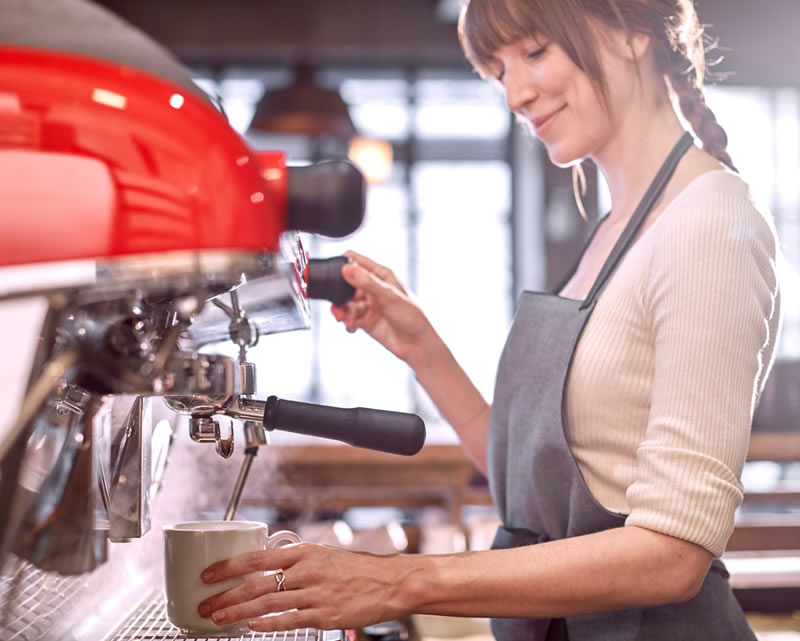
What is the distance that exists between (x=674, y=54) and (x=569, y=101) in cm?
14

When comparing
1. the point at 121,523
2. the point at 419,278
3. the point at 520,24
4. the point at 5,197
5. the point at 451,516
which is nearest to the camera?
the point at 5,197

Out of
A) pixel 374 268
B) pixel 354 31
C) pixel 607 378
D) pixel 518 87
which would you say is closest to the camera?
pixel 607 378

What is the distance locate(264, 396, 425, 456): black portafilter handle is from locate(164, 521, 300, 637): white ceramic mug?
0.34 feet

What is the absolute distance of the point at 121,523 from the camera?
62 centimetres

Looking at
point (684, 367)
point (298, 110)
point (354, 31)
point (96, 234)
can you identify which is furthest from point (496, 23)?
point (354, 31)

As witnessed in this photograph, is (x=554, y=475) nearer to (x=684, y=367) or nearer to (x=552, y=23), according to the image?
(x=684, y=367)

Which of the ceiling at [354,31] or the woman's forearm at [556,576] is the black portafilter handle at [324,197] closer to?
the woman's forearm at [556,576]

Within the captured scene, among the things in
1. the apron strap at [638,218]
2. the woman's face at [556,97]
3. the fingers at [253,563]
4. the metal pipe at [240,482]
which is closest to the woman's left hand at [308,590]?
the fingers at [253,563]

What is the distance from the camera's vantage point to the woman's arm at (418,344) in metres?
1.00

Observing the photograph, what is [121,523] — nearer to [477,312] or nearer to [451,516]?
[451,516]

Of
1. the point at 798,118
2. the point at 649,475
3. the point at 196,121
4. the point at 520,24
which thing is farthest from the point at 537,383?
the point at 798,118

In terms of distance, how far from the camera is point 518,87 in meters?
0.88

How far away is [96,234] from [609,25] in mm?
639

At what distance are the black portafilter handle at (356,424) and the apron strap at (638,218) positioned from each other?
31 cm
